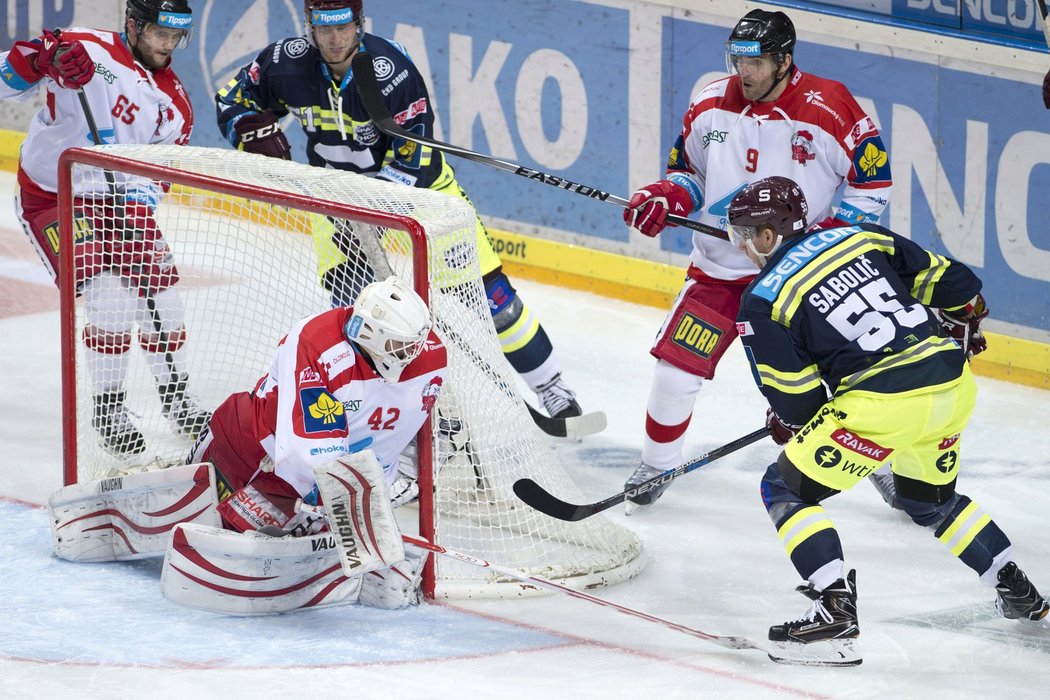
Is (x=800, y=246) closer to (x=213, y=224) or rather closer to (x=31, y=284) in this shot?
(x=213, y=224)

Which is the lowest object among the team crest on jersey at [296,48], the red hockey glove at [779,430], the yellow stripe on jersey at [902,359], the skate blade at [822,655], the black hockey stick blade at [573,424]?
the black hockey stick blade at [573,424]

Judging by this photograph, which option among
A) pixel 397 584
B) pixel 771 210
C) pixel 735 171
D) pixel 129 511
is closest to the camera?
pixel 771 210

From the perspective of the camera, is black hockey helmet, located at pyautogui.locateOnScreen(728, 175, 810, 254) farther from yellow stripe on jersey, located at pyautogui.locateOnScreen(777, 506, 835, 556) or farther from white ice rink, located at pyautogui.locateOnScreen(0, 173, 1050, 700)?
white ice rink, located at pyautogui.locateOnScreen(0, 173, 1050, 700)

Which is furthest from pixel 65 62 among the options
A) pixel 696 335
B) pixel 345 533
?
pixel 696 335

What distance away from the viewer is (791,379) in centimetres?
357

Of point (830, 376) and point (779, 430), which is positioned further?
point (779, 430)

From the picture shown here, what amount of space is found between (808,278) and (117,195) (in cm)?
195

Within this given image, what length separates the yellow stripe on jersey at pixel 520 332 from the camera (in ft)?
16.6

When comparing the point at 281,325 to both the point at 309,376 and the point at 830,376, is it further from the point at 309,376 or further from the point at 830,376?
the point at 830,376

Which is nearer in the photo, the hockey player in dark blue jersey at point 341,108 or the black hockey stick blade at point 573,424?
the hockey player in dark blue jersey at point 341,108

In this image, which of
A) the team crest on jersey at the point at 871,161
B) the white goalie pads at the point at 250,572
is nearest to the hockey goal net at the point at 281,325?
the white goalie pads at the point at 250,572

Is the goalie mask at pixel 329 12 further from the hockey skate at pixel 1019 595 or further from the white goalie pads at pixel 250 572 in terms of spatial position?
the hockey skate at pixel 1019 595

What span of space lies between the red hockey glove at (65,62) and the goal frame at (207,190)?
0.42 meters

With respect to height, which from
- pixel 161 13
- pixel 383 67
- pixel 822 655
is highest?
pixel 161 13
